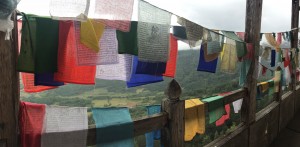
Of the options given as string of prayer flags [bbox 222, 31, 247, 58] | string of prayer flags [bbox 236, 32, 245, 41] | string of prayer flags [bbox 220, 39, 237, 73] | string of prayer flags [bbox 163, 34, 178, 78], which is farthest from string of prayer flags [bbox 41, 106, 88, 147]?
string of prayer flags [bbox 236, 32, 245, 41]

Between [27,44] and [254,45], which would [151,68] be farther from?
[254,45]

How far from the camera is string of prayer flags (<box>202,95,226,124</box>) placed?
3.65m

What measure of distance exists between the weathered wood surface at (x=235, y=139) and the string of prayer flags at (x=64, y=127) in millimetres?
2225

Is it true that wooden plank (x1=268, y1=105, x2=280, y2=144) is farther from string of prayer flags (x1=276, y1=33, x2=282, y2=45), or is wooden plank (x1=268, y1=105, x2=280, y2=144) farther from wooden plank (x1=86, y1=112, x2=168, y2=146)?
wooden plank (x1=86, y1=112, x2=168, y2=146)

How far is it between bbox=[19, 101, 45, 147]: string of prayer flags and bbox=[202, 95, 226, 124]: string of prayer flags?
2353 mm

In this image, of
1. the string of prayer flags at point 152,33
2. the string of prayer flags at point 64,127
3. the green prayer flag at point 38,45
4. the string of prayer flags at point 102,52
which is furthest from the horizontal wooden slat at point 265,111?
the green prayer flag at point 38,45

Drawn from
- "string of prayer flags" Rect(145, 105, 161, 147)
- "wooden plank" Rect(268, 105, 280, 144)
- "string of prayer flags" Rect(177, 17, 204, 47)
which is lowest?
"wooden plank" Rect(268, 105, 280, 144)

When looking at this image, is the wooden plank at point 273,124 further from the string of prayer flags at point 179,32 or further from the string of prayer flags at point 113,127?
the string of prayer flags at point 113,127

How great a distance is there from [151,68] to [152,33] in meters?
0.35

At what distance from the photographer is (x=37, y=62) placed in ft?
5.66

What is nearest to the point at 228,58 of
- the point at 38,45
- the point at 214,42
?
the point at 214,42

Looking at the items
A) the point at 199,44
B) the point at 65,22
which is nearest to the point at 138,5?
the point at 65,22

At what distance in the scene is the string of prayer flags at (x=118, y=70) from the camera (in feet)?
7.20

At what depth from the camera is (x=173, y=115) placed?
278 centimetres
